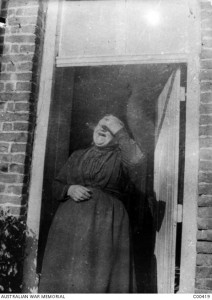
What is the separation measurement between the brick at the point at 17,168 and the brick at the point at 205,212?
4.75ft

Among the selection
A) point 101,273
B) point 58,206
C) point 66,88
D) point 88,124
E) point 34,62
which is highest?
point 34,62

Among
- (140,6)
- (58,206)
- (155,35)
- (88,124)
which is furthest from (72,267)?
(140,6)

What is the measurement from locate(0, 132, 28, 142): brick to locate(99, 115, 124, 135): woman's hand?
649 mm

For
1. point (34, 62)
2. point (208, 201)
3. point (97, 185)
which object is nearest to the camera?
point (208, 201)

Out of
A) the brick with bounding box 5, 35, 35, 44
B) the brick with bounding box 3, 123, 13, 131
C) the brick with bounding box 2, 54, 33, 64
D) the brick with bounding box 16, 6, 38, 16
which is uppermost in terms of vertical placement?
the brick with bounding box 16, 6, 38, 16

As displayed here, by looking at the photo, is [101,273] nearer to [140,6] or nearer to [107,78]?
[107,78]

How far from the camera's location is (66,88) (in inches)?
124

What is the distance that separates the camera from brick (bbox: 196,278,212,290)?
2.63 m

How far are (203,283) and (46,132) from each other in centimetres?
173

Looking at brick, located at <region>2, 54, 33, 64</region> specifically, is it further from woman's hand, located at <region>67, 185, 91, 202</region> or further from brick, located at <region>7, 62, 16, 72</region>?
woman's hand, located at <region>67, 185, 91, 202</region>

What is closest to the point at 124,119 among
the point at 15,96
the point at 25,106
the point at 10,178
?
the point at 25,106

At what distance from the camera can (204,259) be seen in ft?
8.80

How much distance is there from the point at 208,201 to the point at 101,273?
99 cm

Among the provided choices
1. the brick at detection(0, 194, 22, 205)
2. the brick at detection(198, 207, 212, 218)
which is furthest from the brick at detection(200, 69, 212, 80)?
the brick at detection(0, 194, 22, 205)
